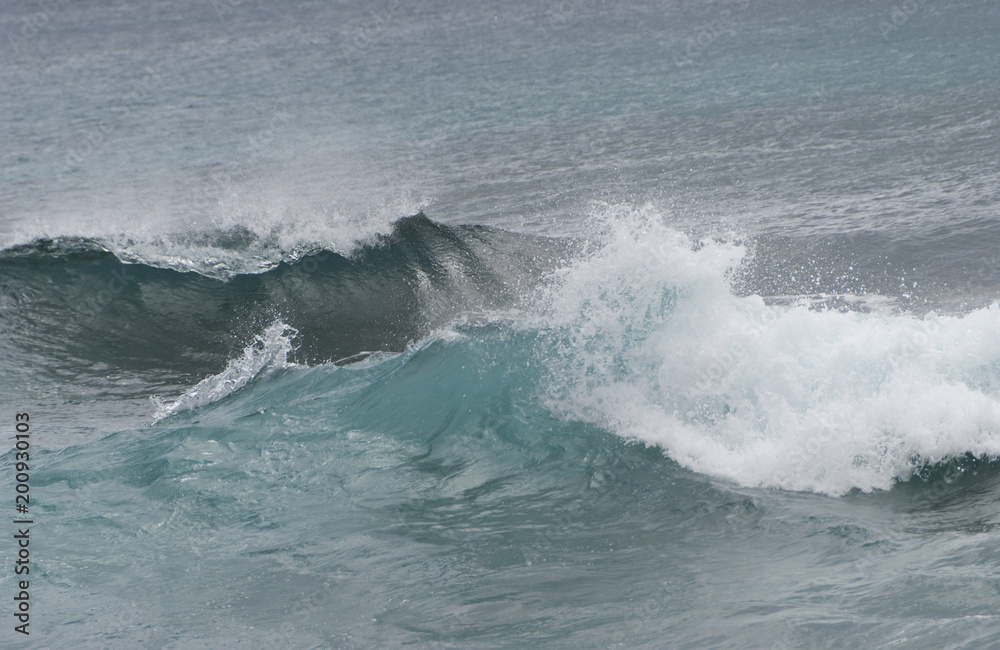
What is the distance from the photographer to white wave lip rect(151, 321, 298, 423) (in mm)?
10625

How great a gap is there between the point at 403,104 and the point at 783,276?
19035mm

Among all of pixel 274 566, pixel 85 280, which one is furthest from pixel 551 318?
pixel 85 280

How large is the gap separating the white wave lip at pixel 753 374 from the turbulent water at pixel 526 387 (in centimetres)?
4

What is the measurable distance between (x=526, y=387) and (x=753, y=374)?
97.8 inches

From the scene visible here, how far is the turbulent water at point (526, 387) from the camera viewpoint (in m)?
6.54

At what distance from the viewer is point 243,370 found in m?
11.3

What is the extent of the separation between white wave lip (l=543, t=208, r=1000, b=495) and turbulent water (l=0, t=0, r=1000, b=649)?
37 mm

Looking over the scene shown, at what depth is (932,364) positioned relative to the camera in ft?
28.5

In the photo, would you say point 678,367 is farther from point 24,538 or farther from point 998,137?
point 998,137
